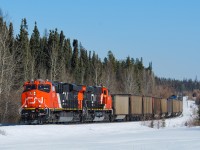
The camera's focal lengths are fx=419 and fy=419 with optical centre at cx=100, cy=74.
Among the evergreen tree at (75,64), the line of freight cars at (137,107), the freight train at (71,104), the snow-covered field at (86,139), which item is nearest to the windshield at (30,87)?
the freight train at (71,104)

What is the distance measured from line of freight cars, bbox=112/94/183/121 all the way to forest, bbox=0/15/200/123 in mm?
9351

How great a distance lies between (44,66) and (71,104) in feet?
133

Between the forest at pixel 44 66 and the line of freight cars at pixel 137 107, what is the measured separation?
935 cm

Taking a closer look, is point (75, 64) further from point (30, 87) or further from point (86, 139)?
point (86, 139)

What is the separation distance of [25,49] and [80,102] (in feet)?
100.0

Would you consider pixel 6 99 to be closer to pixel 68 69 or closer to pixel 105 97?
pixel 105 97

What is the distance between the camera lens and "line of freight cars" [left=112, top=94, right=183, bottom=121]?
144 ft

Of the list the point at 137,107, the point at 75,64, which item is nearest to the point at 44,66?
the point at 75,64

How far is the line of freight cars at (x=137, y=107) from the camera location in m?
43.7

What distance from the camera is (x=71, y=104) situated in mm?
34094

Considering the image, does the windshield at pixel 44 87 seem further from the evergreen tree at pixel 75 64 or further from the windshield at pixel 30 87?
the evergreen tree at pixel 75 64

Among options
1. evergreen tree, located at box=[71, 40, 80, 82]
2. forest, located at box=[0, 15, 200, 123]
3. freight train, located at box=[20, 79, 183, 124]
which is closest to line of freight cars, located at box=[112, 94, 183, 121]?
freight train, located at box=[20, 79, 183, 124]

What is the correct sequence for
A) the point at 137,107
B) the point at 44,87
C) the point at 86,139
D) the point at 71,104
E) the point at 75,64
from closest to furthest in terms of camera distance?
the point at 86,139, the point at 44,87, the point at 71,104, the point at 137,107, the point at 75,64

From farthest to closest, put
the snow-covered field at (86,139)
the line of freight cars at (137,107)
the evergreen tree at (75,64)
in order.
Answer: the evergreen tree at (75,64), the line of freight cars at (137,107), the snow-covered field at (86,139)
